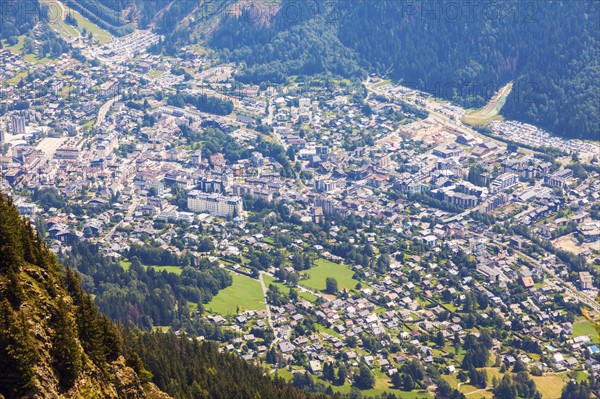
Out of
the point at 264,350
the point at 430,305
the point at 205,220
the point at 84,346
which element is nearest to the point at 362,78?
the point at 205,220

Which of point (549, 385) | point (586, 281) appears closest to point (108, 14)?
point (586, 281)

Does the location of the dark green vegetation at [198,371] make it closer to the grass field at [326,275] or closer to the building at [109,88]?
the grass field at [326,275]

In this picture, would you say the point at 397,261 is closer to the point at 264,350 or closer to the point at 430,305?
the point at 430,305

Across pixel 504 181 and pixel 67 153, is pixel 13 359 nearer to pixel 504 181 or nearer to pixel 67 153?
pixel 504 181

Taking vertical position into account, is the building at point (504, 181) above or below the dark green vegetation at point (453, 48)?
below

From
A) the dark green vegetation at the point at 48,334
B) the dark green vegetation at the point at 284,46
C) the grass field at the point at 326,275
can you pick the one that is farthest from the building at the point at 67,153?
the dark green vegetation at the point at 48,334

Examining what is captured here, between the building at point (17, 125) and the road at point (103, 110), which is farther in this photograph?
the road at point (103, 110)
